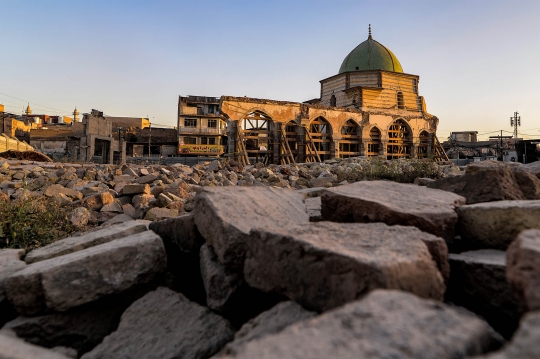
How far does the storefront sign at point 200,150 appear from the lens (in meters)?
32.4

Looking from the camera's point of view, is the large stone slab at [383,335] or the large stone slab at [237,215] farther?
the large stone slab at [237,215]

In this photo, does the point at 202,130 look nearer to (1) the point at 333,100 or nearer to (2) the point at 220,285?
(1) the point at 333,100

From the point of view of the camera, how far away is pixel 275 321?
4.59ft

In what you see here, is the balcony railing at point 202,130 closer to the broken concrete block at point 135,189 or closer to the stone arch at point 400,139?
the stone arch at point 400,139

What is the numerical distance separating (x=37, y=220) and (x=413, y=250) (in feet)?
13.4

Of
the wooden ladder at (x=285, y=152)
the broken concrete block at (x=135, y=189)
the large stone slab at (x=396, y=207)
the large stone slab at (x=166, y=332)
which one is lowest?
the large stone slab at (x=166, y=332)

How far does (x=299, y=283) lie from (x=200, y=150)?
3225 cm

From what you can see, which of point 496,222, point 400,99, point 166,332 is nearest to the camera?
point 166,332

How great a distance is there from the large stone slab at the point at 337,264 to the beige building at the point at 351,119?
13.4 metres

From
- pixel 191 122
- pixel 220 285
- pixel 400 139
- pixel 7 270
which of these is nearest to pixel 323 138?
pixel 400 139

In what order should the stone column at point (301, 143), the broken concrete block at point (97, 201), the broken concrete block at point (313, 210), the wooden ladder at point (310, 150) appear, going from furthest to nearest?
the stone column at point (301, 143), the wooden ladder at point (310, 150), the broken concrete block at point (97, 201), the broken concrete block at point (313, 210)

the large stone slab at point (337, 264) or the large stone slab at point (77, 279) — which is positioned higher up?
the large stone slab at point (337, 264)

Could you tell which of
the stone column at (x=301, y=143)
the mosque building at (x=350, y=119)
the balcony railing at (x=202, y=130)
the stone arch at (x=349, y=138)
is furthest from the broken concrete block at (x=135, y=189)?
the balcony railing at (x=202, y=130)

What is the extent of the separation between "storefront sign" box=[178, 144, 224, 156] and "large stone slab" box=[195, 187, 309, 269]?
98.8 feet
